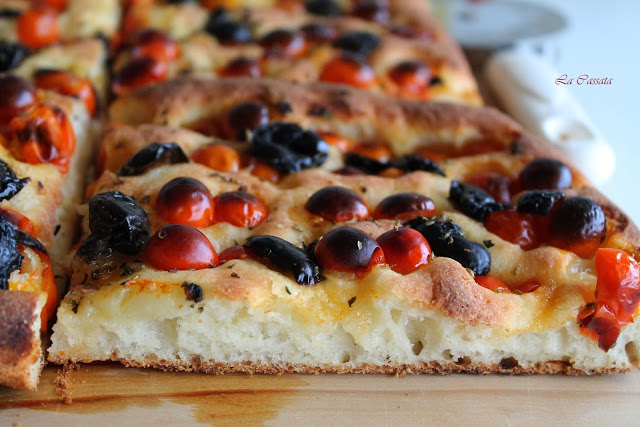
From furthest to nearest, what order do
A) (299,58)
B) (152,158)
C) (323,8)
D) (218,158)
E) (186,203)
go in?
(323,8) → (299,58) → (218,158) → (152,158) → (186,203)

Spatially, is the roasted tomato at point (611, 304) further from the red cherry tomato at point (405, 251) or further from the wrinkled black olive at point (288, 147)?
the wrinkled black olive at point (288, 147)

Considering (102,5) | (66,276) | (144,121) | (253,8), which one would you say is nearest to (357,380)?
(66,276)

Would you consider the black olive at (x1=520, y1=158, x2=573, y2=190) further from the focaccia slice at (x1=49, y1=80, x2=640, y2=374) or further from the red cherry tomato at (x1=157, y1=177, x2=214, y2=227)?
the red cherry tomato at (x1=157, y1=177, x2=214, y2=227)

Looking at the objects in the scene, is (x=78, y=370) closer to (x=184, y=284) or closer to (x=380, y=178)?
(x=184, y=284)

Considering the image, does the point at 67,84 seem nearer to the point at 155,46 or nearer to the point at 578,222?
the point at 155,46

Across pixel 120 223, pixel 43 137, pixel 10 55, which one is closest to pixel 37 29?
pixel 10 55

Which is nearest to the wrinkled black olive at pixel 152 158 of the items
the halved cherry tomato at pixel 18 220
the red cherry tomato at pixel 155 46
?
the halved cherry tomato at pixel 18 220
